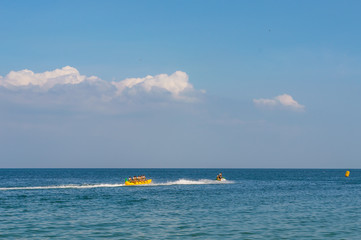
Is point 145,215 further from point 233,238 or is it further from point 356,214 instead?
point 356,214

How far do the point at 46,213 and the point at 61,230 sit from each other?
9.74m

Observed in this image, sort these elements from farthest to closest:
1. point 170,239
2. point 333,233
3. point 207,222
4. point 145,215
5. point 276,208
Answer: point 276,208 → point 145,215 → point 207,222 → point 333,233 → point 170,239

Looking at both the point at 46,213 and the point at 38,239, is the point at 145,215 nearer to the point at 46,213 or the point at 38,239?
the point at 46,213

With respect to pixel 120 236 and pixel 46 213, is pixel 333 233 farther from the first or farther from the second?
pixel 46 213

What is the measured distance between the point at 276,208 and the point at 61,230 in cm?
2298

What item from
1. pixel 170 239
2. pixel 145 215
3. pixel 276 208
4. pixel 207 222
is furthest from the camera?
pixel 276 208

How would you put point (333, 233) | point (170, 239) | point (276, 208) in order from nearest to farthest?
point (170, 239)
point (333, 233)
point (276, 208)

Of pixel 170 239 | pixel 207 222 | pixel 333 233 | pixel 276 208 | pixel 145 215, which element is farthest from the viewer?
pixel 276 208

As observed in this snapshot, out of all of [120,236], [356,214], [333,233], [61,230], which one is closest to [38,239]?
[61,230]

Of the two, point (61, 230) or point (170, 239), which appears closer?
point (170, 239)

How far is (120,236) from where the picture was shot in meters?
28.0

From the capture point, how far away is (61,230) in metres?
30.1

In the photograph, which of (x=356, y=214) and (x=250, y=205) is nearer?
(x=356, y=214)

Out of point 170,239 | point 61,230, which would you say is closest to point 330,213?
point 170,239
